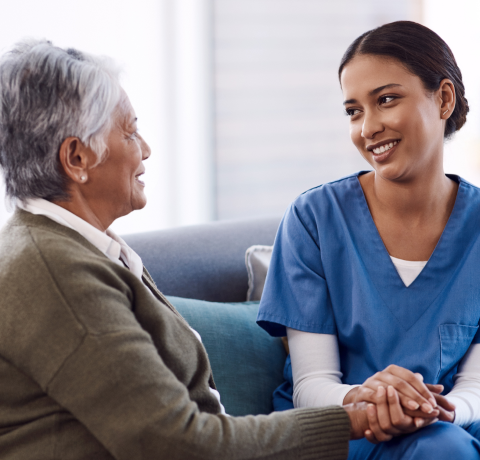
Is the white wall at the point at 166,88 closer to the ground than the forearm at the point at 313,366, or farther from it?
farther from it

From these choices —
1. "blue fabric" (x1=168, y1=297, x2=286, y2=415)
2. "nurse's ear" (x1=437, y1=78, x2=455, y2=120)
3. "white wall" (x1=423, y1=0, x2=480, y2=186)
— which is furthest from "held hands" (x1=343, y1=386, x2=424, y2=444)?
"white wall" (x1=423, y1=0, x2=480, y2=186)

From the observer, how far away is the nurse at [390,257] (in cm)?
124

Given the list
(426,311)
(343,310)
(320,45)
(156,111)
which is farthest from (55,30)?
(426,311)

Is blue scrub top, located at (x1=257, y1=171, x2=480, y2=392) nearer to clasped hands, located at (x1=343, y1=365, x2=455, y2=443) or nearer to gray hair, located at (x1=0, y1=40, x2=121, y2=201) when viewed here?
clasped hands, located at (x1=343, y1=365, x2=455, y2=443)

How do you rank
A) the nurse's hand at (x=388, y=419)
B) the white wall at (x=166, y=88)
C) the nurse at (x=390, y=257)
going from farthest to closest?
the white wall at (x=166, y=88), the nurse at (x=390, y=257), the nurse's hand at (x=388, y=419)

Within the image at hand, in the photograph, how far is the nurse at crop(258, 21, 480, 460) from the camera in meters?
1.24

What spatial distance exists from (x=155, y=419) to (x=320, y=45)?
7.65 feet

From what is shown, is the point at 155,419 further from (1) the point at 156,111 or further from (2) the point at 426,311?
(1) the point at 156,111

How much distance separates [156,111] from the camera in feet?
8.16

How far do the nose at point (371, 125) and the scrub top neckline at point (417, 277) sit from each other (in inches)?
7.6

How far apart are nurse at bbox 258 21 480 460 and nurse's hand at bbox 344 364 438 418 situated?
0.39 feet

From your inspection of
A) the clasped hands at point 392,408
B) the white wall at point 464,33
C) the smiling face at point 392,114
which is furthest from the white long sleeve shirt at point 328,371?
the white wall at point 464,33

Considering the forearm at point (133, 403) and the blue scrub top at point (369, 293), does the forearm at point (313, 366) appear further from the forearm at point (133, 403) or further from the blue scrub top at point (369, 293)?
the forearm at point (133, 403)

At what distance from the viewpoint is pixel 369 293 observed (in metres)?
1.26
